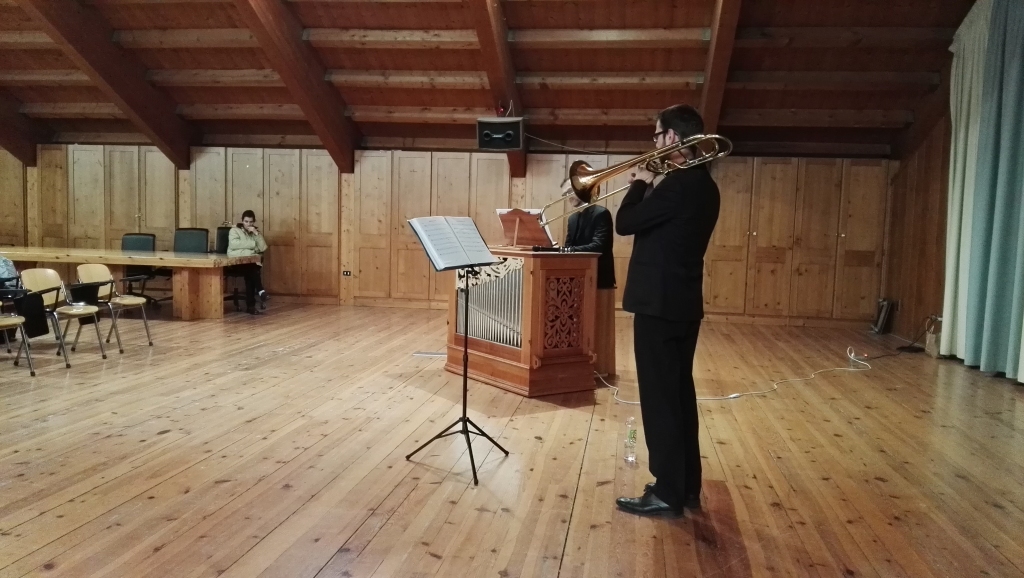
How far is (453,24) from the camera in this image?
7.86 meters

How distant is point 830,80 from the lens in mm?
7949

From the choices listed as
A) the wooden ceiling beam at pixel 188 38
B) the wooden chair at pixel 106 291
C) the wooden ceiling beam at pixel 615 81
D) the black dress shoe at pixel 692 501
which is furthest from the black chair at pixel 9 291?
the wooden ceiling beam at pixel 615 81

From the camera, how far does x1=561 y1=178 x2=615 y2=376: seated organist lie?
5.41m

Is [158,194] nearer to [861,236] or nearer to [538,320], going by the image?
[538,320]

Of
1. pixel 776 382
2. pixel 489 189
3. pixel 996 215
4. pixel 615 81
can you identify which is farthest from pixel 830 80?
pixel 489 189

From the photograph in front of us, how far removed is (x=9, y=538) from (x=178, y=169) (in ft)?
27.6

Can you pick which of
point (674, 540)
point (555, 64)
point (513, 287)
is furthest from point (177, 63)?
point (674, 540)

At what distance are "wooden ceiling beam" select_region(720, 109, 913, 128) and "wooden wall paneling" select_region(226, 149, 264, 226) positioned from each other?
5.87 m

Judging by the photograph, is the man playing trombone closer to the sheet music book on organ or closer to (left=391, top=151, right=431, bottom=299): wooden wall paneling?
the sheet music book on organ

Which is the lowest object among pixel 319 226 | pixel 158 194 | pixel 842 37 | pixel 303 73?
pixel 319 226

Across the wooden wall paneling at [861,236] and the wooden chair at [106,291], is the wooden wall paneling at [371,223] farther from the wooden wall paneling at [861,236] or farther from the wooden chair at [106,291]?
the wooden wall paneling at [861,236]

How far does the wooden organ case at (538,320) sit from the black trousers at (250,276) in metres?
4.42

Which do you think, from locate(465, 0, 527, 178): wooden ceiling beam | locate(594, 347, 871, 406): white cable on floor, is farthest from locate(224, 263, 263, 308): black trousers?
locate(594, 347, 871, 406): white cable on floor

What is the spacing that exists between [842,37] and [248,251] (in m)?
7.02
